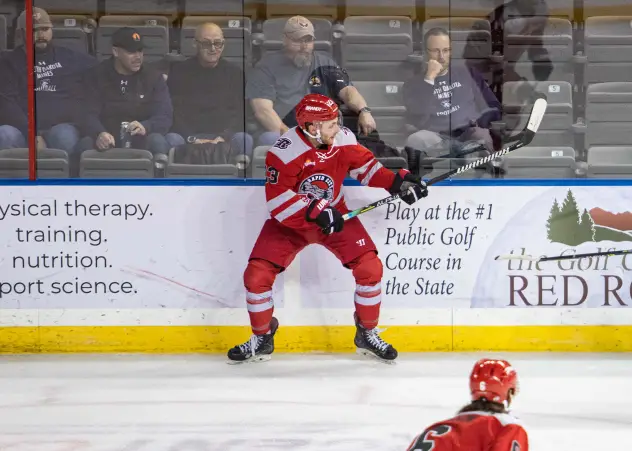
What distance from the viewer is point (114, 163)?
5398 mm

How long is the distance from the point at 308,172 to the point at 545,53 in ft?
4.28

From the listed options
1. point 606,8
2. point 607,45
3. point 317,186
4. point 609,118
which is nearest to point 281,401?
point 317,186

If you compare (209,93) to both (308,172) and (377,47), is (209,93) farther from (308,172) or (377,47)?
(377,47)

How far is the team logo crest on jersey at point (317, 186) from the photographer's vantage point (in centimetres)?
514

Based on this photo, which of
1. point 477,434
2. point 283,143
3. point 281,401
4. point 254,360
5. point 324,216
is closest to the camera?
point 477,434

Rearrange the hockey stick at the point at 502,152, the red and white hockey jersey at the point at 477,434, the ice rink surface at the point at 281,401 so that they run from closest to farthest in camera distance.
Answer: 1. the red and white hockey jersey at the point at 477,434
2. the ice rink surface at the point at 281,401
3. the hockey stick at the point at 502,152

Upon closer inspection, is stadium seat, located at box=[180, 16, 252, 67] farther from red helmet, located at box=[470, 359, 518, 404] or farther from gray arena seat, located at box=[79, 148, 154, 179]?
red helmet, located at box=[470, 359, 518, 404]

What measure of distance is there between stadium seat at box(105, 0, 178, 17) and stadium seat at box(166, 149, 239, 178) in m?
0.64

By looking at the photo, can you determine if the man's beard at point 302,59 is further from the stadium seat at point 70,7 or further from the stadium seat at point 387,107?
the stadium seat at point 70,7

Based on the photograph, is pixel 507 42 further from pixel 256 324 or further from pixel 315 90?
pixel 256 324

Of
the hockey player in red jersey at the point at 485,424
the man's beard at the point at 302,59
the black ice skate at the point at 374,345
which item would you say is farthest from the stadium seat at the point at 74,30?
the hockey player in red jersey at the point at 485,424

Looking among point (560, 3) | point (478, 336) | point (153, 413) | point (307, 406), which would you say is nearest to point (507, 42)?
point (560, 3)

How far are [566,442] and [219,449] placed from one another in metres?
1.15

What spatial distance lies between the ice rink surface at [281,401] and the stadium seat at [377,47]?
1.32 m
